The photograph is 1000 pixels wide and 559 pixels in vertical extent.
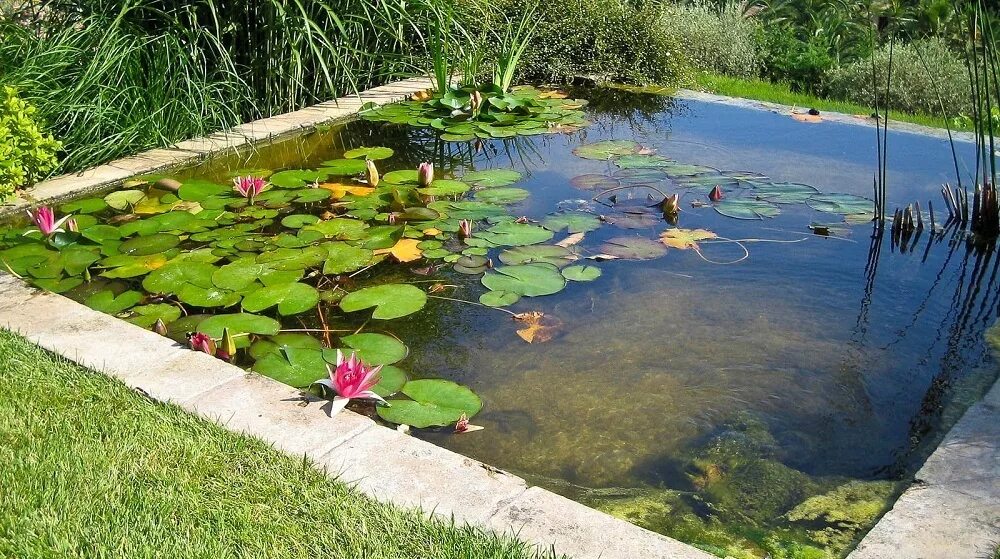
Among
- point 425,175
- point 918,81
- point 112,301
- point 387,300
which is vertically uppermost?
point 918,81

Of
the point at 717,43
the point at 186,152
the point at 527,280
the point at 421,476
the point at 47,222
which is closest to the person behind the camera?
the point at 421,476

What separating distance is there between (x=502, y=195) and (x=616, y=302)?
1.20 m

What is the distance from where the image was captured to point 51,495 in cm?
194

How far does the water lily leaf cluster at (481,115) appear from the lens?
5.25m

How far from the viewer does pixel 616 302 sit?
3.20 m

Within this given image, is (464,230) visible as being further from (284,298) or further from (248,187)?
(248,187)

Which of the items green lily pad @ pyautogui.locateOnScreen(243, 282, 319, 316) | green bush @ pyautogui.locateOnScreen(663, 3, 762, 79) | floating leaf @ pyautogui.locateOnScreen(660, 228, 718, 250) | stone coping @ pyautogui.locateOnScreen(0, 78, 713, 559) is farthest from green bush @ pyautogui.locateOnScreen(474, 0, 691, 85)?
stone coping @ pyautogui.locateOnScreen(0, 78, 713, 559)

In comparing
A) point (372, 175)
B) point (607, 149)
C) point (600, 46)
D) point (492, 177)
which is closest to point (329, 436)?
point (372, 175)

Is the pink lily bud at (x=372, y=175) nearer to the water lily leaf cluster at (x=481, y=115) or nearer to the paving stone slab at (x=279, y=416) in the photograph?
the water lily leaf cluster at (x=481, y=115)

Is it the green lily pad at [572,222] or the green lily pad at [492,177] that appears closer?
the green lily pad at [572,222]

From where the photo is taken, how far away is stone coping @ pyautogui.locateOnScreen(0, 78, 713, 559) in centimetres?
186

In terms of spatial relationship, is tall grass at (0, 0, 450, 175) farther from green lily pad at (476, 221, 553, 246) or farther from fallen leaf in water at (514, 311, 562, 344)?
fallen leaf in water at (514, 311, 562, 344)

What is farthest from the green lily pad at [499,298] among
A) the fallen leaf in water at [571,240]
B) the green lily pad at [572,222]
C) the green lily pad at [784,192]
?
the green lily pad at [784,192]

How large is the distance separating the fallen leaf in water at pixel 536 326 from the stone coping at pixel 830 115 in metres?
3.37
